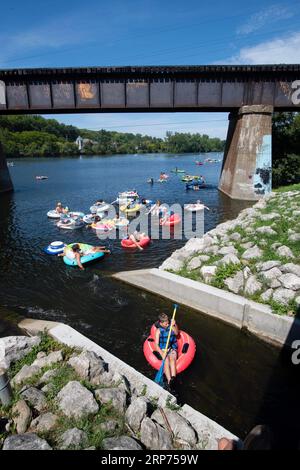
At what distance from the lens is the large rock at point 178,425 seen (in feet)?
17.0

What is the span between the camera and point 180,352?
8164mm

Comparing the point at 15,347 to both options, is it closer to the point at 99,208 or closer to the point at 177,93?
the point at 99,208

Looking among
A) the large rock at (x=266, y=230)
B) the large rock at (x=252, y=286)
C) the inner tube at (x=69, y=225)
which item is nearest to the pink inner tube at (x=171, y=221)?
the inner tube at (x=69, y=225)

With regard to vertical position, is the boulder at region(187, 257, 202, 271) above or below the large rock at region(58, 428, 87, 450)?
above

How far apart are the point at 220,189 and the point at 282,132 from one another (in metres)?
8.21

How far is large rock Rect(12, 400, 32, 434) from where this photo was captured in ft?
16.9

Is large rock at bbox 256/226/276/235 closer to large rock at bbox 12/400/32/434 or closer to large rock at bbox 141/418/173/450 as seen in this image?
large rock at bbox 141/418/173/450

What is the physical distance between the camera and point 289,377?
303 inches

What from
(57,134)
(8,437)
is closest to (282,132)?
(8,437)

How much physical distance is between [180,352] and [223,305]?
2.32m

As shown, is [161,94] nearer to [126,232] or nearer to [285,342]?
[126,232]

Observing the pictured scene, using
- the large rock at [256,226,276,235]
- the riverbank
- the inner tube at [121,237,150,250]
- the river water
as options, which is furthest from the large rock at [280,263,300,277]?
the inner tube at [121,237,150,250]

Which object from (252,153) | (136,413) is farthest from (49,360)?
(252,153)

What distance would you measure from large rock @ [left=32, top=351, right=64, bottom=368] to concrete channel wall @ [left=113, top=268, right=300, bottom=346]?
16.3 ft
